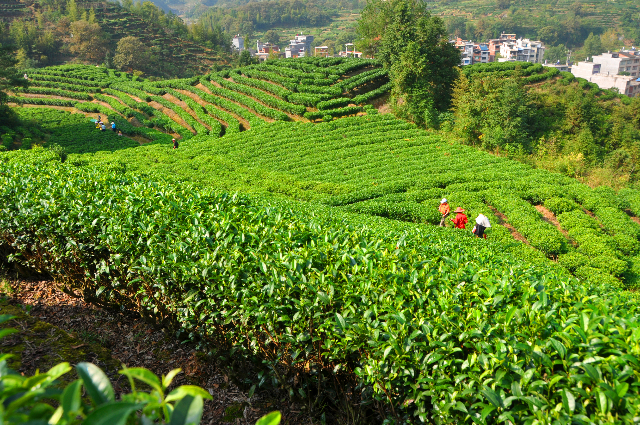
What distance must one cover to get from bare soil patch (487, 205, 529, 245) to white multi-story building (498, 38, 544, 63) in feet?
405

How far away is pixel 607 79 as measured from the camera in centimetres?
10044

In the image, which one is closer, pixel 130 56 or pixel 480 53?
pixel 130 56

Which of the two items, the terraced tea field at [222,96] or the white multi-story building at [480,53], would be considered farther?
the white multi-story building at [480,53]

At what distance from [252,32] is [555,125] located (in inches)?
6249

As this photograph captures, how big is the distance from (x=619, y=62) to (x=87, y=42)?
132m

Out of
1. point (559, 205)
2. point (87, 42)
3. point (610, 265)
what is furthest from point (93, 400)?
point (87, 42)

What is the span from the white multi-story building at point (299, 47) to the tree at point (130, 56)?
7306 cm

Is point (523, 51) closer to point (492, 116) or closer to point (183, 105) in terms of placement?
point (492, 116)

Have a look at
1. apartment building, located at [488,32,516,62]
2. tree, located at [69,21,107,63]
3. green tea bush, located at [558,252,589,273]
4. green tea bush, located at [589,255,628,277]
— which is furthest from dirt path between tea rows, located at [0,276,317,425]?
apartment building, located at [488,32,516,62]

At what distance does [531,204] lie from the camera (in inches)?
635

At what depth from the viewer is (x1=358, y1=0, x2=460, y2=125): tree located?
32.5 metres

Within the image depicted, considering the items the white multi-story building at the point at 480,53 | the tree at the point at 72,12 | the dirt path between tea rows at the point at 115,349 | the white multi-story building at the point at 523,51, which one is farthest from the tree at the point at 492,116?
the white multi-story building at the point at 480,53

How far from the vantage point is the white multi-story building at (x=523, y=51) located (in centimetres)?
12138

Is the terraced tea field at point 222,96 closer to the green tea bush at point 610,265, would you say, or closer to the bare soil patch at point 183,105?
the bare soil patch at point 183,105
